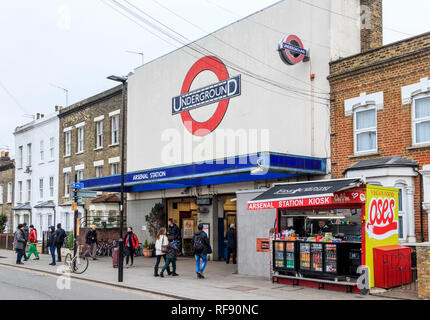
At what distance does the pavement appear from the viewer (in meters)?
A: 12.4

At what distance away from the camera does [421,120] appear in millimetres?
15703

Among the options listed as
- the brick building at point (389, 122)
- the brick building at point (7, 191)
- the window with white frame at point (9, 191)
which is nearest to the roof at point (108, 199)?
the brick building at point (389, 122)

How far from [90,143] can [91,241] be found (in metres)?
11.2

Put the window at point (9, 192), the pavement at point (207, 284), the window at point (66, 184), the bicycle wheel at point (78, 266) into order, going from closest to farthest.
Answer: the pavement at point (207, 284) → the bicycle wheel at point (78, 266) → the window at point (66, 184) → the window at point (9, 192)

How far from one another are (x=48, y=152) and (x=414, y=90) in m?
28.8

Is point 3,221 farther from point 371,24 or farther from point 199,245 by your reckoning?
point 371,24

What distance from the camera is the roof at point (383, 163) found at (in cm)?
1553

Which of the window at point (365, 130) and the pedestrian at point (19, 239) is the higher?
the window at point (365, 130)

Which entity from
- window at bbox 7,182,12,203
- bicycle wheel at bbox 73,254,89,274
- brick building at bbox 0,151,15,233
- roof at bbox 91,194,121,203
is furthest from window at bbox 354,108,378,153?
window at bbox 7,182,12,203

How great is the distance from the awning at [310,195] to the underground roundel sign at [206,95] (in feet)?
26.2

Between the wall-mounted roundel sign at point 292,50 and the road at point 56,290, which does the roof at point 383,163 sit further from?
the road at point 56,290

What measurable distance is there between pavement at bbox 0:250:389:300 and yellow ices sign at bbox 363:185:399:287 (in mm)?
1342

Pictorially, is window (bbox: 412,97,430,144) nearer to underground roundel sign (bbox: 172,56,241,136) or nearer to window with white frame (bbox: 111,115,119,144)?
underground roundel sign (bbox: 172,56,241,136)

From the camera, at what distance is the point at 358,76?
17.5 metres
